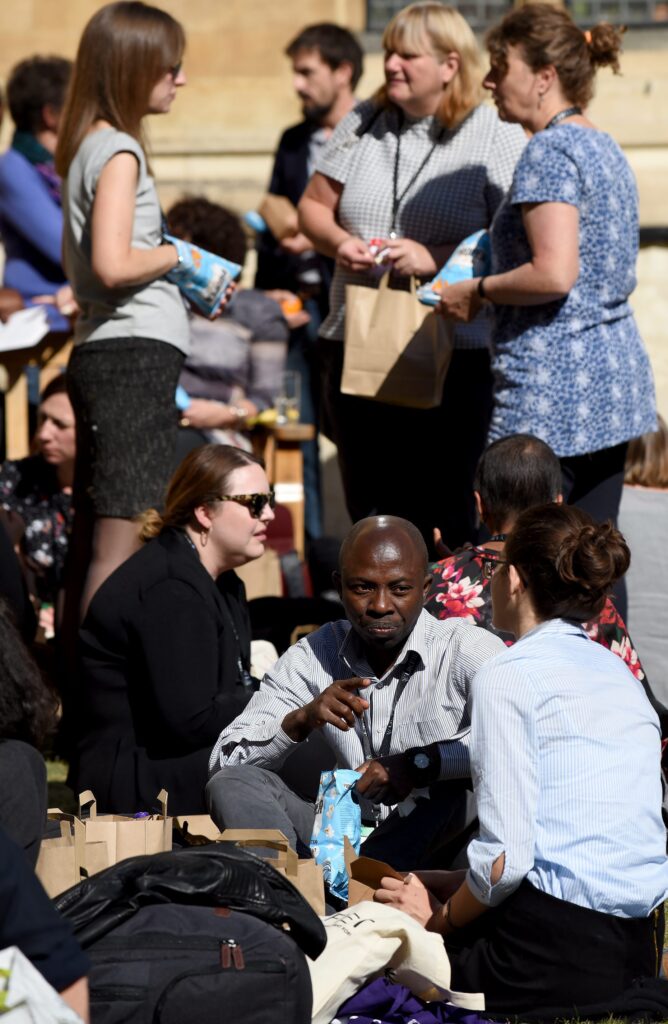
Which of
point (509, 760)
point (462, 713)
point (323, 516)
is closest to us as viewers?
point (509, 760)

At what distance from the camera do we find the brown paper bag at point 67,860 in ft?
12.1

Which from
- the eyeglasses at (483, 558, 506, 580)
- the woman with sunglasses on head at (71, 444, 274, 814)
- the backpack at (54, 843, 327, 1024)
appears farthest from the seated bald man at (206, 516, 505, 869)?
the backpack at (54, 843, 327, 1024)

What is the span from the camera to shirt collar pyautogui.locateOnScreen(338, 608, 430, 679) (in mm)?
4273

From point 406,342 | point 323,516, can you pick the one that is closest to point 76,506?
point 406,342

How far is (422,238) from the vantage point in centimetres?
577

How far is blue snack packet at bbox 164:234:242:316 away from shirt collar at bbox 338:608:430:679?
178cm

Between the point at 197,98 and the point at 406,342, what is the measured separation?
4.79 m

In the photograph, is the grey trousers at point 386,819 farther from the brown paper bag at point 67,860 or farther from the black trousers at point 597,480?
A: the black trousers at point 597,480

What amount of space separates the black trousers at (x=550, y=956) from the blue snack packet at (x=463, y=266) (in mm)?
2316

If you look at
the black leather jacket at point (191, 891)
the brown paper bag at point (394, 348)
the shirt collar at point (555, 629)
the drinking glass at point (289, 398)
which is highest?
the brown paper bag at point (394, 348)

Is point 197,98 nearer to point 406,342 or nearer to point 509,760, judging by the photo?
point 406,342

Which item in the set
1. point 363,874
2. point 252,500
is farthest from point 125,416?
point 363,874

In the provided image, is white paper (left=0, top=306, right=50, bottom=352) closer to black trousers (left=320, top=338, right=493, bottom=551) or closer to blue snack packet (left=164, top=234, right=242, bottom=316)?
blue snack packet (left=164, top=234, right=242, bottom=316)

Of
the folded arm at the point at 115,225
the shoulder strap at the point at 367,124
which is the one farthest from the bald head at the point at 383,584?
the shoulder strap at the point at 367,124
